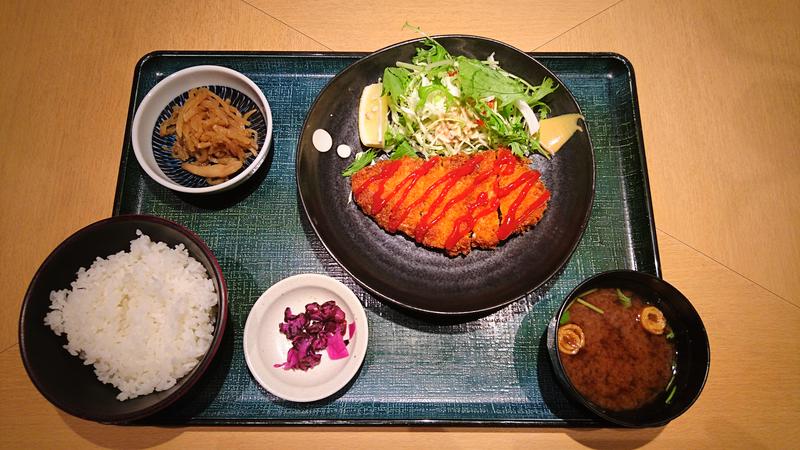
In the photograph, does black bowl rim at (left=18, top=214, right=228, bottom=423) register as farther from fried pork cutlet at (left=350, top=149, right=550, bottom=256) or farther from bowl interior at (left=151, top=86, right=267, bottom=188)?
fried pork cutlet at (left=350, top=149, right=550, bottom=256)

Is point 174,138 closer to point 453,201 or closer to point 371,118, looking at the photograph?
point 371,118

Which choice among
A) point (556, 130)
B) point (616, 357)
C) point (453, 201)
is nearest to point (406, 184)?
point (453, 201)

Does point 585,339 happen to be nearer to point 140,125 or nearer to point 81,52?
point 140,125

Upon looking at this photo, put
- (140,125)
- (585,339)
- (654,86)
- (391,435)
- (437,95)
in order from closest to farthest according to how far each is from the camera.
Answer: (585,339) → (391,435) → (140,125) → (437,95) → (654,86)

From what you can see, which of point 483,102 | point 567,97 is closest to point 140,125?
point 483,102

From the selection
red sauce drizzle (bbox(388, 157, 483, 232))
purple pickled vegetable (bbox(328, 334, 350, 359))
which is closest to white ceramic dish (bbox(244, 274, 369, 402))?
purple pickled vegetable (bbox(328, 334, 350, 359))
